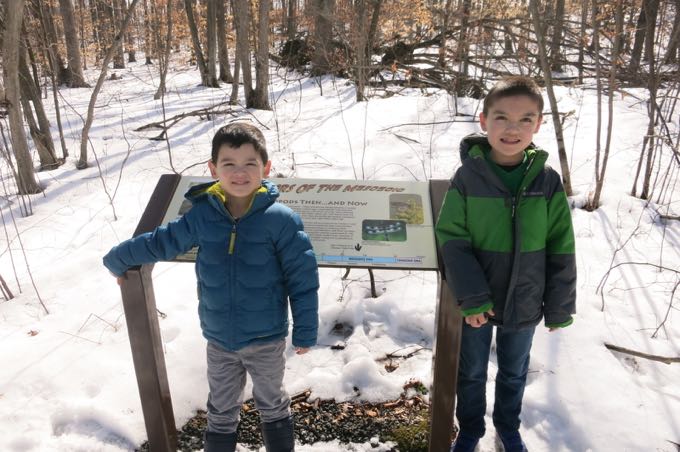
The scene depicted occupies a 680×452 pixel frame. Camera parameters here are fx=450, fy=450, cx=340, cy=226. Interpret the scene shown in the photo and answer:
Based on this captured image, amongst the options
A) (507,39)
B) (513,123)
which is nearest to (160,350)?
(513,123)

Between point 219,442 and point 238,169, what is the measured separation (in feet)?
3.84

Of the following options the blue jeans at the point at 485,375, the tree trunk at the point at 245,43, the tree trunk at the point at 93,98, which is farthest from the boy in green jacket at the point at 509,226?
the tree trunk at the point at 245,43

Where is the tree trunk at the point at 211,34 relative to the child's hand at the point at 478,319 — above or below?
above

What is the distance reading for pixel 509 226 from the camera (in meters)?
1.73

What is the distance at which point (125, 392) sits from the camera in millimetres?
2551

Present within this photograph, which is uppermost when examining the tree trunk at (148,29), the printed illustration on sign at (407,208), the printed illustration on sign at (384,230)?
the tree trunk at (148,29)

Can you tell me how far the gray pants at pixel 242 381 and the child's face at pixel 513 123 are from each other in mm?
1189

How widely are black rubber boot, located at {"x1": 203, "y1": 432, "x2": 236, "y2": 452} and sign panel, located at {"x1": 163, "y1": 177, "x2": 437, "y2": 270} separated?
2.58 ft

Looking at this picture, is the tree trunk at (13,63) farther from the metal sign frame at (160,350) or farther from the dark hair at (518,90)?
the dark hair at (518,90)

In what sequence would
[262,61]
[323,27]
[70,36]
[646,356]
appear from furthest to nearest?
[70,36]
[323,27]
[262,61]
[646,356]

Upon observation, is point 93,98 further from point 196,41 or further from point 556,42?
point 196,41

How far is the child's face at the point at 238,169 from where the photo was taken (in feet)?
5.54

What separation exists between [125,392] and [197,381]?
0.39 metres

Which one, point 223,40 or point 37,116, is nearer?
point 37,116
